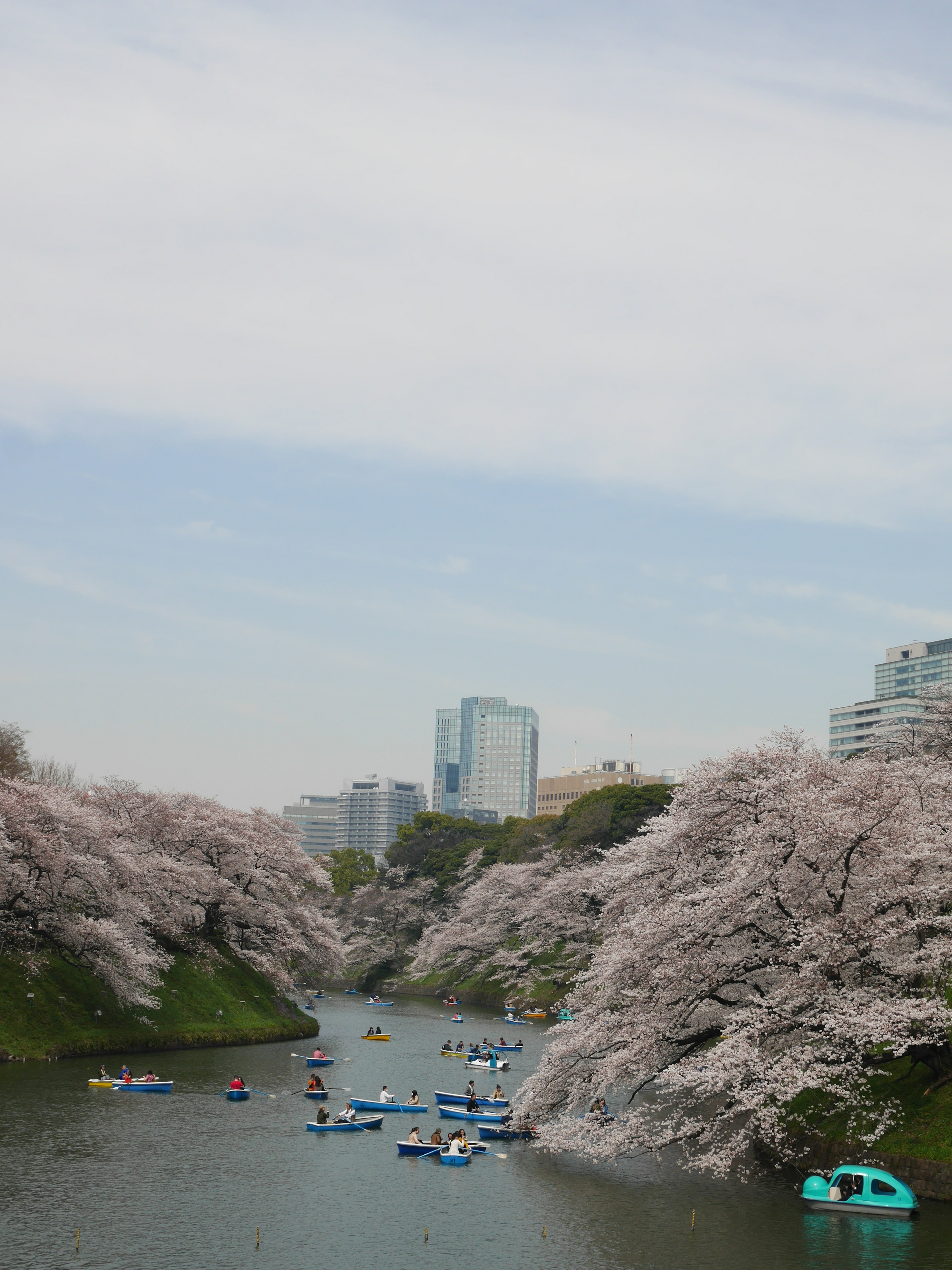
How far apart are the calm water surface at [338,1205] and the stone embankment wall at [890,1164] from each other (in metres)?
0.49

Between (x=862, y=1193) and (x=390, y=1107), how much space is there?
62.8ft

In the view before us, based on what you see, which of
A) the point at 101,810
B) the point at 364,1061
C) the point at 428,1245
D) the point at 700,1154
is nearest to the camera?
the point at 428,1245

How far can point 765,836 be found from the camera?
28.5m

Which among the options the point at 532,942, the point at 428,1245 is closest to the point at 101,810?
the point at 532,942

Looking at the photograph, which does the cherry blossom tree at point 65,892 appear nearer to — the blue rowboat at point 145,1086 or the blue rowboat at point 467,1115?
the blue rowboat at point 145,1086

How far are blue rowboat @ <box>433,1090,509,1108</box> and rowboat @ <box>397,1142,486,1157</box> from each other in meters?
7.10

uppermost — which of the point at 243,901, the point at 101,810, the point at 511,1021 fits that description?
the point at 101,810

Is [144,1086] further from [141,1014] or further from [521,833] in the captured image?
[521,833]

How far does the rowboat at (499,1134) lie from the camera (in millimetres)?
34500

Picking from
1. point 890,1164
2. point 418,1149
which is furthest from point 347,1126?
point 890,1164

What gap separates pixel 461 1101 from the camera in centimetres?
4053

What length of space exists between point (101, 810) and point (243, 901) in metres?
10.1

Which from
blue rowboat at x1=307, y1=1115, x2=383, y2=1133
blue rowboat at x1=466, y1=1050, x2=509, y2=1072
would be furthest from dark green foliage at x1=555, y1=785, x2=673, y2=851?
blue rowboat at x1=307, y1=1115, x2=383, y2=1133

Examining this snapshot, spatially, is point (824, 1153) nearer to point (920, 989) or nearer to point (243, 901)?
point (920, 989)
